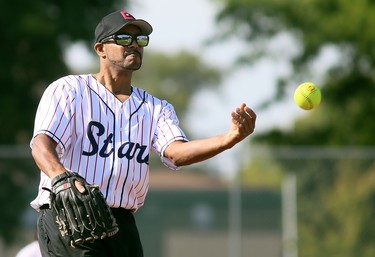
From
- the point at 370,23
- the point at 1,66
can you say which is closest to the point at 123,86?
the point at 370,23

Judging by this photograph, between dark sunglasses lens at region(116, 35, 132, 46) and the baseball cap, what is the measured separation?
0.05m

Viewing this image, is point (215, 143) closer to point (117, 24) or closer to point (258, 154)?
point (117, 24)

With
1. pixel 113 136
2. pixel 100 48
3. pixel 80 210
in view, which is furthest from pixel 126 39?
pixel 80 210

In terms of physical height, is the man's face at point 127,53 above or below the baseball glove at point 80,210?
above

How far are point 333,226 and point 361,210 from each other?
1.65ft

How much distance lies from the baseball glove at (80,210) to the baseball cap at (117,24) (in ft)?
3.39

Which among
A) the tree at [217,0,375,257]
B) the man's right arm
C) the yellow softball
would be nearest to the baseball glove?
the man's right arm

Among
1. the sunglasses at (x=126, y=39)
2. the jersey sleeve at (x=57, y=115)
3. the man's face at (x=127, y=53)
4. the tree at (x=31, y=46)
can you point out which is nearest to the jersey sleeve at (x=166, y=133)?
the man's face at (x=127, y=53)

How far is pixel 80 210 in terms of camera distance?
5.71 meters

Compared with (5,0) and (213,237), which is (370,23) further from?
(5,0)

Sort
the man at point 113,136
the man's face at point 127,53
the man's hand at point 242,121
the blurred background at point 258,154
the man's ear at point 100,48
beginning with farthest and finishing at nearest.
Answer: the blurred background at point 258,154, the man's ear at point 100,48, the man's face at point 127,53, the man at point 113,136, the man's hand at point 242,121

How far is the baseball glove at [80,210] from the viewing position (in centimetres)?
569

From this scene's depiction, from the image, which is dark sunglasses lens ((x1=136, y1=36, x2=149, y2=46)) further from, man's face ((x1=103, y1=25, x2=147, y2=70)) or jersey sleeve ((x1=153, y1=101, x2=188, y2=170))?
jersey sleeve ((x1=153, y1=101, x2=188, y2=170))

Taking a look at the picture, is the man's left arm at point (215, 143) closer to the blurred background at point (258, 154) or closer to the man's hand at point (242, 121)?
the man's hand at point (242, 121)
